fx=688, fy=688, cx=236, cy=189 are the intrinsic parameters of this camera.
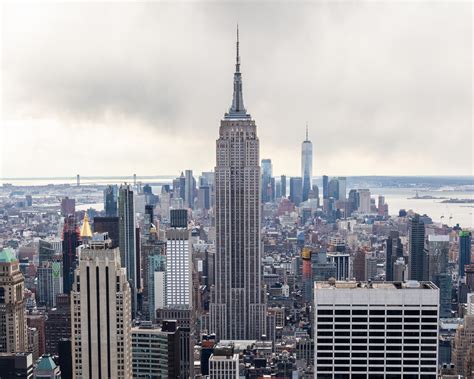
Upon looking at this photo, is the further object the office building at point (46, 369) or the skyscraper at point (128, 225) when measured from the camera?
the skyscraper at point (128, 225)

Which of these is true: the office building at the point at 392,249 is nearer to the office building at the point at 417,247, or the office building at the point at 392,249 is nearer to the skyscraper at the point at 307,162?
the office building at the point at 417,247

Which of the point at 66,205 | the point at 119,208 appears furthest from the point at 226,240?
the point at 66,205

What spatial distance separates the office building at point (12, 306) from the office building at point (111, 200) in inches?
90.5

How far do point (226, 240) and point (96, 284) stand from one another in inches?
592

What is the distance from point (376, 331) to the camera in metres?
7.86

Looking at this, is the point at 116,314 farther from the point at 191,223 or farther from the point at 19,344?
the point at 191,223

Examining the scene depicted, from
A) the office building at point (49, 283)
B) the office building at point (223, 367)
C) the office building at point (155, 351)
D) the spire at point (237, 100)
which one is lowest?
the office building at point (223, 367)

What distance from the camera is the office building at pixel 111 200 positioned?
566 inches

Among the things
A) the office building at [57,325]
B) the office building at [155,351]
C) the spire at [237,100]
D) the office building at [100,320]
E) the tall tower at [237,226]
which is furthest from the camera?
the tall tower at [237,226]

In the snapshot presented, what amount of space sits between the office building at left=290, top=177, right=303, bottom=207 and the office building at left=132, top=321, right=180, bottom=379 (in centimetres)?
548

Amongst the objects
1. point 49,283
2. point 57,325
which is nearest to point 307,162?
point 57,325

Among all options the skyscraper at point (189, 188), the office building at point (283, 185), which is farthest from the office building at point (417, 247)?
the skyscraper at point (189, 188)

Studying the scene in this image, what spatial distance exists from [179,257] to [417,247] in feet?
21.4

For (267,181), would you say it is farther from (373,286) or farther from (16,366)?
(373,286)
